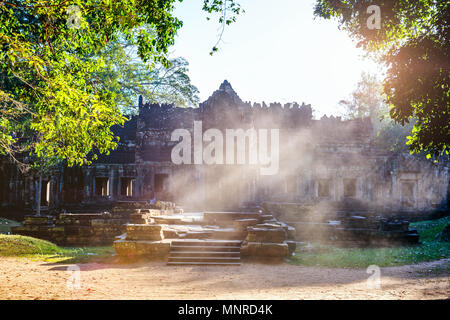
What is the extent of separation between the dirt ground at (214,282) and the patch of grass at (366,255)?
2.17 ft

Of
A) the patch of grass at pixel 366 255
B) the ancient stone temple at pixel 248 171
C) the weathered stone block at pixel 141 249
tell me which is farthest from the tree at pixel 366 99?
the weathered stone block at pixel 141 249

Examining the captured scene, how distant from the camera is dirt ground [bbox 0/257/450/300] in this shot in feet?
17.5

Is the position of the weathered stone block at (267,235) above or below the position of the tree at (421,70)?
below

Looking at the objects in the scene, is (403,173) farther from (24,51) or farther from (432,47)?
(24,51)

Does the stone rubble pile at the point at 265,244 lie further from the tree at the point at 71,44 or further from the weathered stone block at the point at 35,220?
the weathered stone block at the point at 35,220

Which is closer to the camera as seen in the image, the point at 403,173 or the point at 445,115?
the point at 445,115

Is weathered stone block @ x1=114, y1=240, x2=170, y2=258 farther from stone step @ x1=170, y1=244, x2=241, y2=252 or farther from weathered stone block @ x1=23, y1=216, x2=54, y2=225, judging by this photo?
weathered stone block @ x1=23, y1=216, x2=54, y2=225

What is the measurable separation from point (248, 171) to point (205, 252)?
540 inches

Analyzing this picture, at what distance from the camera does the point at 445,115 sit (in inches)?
263

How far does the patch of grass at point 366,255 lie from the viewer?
881cm

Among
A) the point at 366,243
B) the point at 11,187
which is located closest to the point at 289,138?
the point at 366,243

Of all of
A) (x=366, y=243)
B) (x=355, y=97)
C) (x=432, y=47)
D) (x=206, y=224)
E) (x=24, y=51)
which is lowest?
(x=366, y=243)

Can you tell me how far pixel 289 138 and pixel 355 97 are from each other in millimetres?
20078

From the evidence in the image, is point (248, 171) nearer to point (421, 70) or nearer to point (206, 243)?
point (206, 243)
